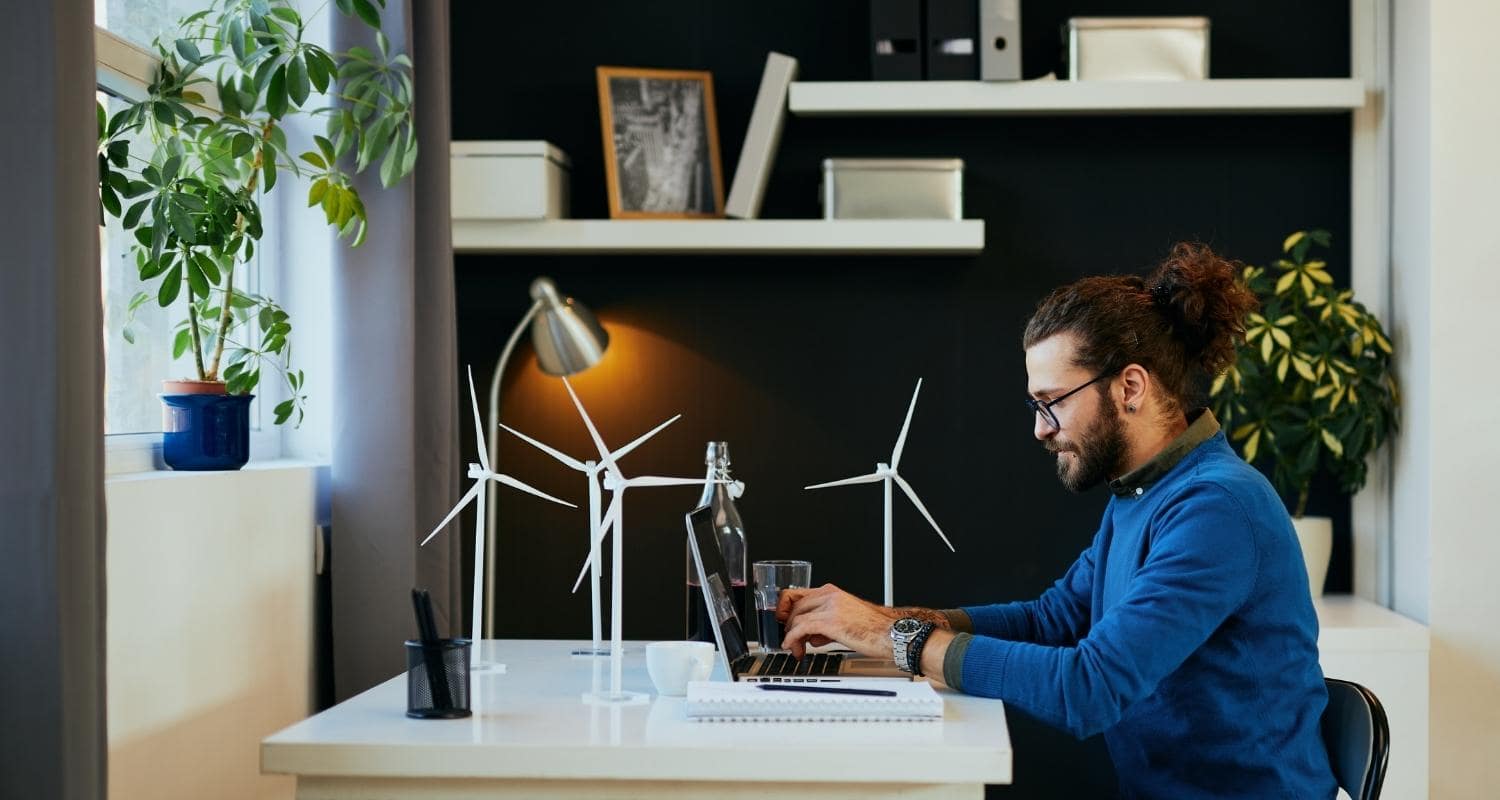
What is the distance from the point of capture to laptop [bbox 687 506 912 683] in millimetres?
1953

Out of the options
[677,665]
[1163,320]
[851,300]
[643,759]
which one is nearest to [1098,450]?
[1163,320]

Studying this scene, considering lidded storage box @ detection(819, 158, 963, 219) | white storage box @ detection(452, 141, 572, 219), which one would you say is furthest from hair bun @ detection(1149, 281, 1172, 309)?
white storage box @ detection(452, 141, 572, 219)

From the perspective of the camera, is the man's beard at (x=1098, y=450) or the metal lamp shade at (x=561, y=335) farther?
the metal lamp shade at (x=561, y=335)

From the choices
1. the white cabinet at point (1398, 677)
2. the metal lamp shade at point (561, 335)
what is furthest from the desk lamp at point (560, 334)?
the white cabinet at point (1398, 677)

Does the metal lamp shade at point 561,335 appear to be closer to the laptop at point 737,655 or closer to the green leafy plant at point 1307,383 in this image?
the laptop at point 737,655

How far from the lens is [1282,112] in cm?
343

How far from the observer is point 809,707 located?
1.76 metres

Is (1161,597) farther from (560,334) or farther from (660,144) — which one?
(660,144)

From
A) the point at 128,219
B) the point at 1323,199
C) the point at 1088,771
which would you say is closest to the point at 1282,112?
the point at 1323,199

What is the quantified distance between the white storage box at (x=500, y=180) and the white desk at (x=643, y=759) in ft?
5.77

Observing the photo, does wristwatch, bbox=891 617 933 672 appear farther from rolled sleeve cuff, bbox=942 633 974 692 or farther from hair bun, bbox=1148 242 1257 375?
hair bun, bbox=1148 242 1257 375

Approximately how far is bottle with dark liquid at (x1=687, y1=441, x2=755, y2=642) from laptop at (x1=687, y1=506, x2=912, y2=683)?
0.04 metres

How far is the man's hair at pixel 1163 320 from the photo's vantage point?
207 cm

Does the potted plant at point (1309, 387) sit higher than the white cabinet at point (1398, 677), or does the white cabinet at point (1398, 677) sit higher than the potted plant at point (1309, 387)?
the potted plant at point (1309, 387)
